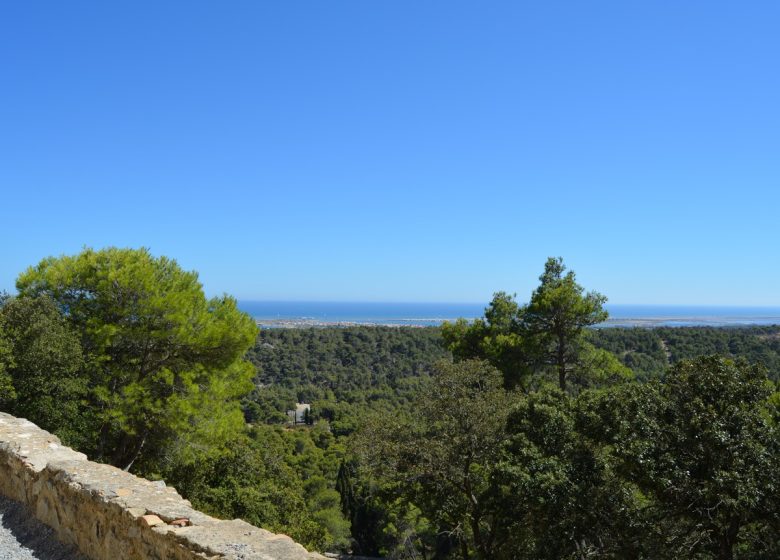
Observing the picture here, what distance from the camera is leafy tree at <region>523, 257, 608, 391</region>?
57.3 ft

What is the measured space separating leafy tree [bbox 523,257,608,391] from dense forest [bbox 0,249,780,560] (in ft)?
0.22

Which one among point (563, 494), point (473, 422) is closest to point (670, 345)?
point (473, 422)

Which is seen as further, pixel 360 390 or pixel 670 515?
pixel 360 390

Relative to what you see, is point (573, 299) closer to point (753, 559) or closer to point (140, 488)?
point (753, 559)

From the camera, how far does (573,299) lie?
57.3 feet

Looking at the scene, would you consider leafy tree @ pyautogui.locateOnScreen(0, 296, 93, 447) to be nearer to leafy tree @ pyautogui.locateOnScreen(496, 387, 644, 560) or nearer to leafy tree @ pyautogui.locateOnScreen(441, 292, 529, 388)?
leafy tree @ pyautogui.locateOnScreen(496, 387, 644, 560)

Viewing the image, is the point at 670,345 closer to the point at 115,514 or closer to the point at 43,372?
the point at 43,372

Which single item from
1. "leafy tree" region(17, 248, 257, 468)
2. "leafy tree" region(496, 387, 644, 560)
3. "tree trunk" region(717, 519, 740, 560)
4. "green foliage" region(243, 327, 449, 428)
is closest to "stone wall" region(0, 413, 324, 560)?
"leafy tree" region(17, 248, 257, 468)

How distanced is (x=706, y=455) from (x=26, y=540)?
8936 millimetres

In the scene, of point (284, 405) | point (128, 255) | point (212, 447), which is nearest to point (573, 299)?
point (212, 447)

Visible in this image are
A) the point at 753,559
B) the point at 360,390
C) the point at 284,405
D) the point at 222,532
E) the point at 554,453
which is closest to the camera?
the point at 222,532

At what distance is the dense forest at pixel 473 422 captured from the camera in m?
7.73

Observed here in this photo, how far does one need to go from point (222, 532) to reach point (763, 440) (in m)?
7.39

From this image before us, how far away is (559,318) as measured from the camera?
17750 millimetres
